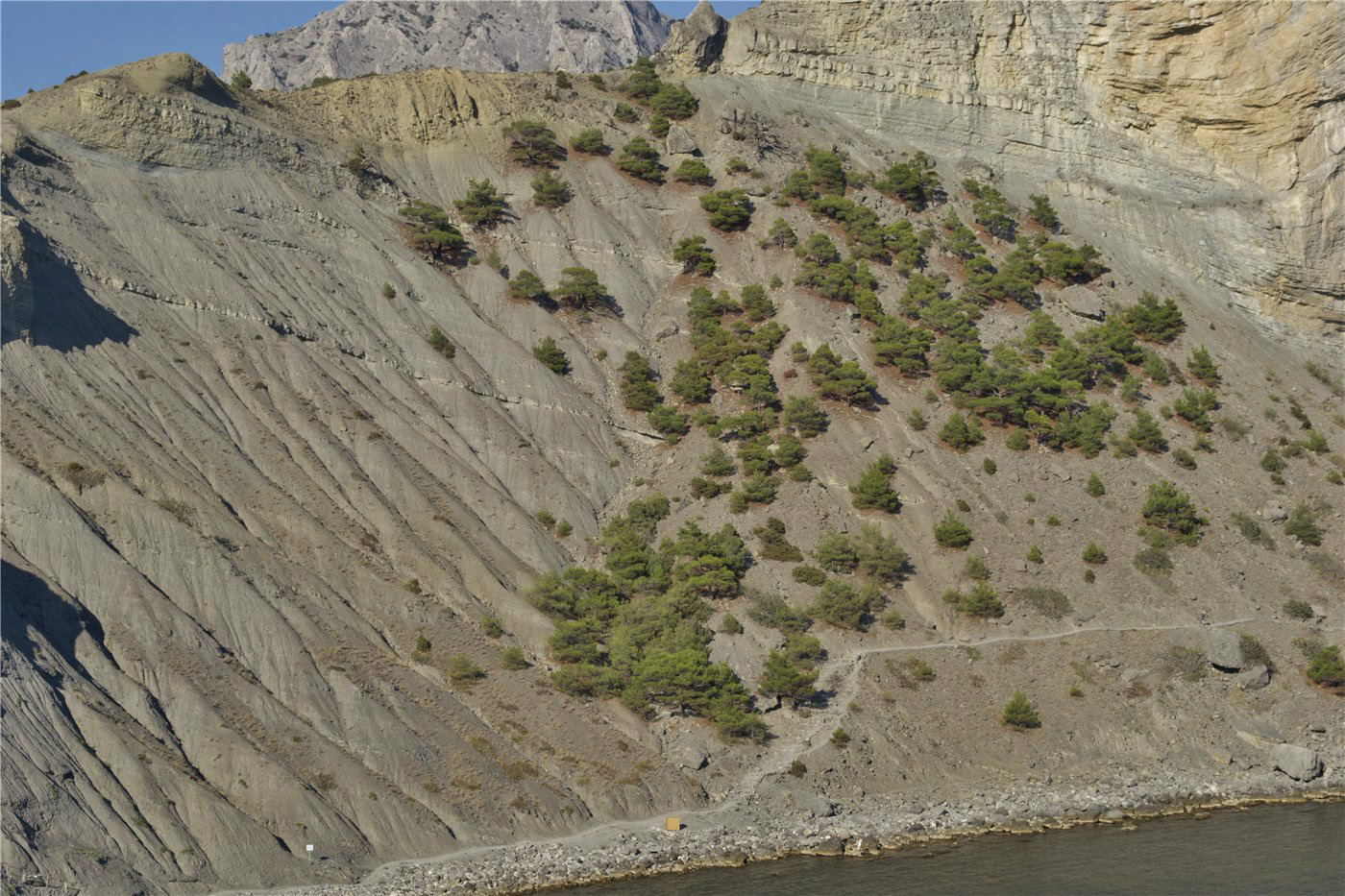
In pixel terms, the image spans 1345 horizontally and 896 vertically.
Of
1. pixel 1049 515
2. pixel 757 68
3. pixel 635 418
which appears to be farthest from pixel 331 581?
pixel 757 68

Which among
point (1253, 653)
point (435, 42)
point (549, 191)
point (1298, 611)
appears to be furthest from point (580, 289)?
point (435, 42)

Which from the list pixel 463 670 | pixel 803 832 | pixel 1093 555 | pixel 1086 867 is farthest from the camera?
pixel 1093 555

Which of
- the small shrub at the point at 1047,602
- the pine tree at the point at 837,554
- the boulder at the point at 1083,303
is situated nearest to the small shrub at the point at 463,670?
the pine tree at the point at 837,554

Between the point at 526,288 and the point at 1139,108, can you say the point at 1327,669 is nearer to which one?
the point at 1139,108

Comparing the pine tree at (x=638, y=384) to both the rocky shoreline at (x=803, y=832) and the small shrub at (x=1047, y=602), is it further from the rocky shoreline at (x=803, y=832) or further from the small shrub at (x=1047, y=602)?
the rocky shoreline at (x=803, y=832)

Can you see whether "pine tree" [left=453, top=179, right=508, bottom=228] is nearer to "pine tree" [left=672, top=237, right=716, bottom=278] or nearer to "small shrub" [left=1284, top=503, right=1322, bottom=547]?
"pine tree" [left=672, top=237, right=716, bottom=278]

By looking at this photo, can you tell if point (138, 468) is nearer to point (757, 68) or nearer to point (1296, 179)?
point (757, 68)
